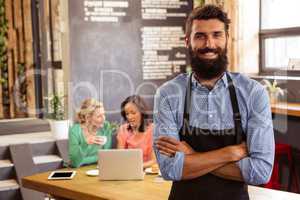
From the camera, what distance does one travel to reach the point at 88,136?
4.30 m

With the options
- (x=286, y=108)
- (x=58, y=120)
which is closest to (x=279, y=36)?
(x=286, y=108)

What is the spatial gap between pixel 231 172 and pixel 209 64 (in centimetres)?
45

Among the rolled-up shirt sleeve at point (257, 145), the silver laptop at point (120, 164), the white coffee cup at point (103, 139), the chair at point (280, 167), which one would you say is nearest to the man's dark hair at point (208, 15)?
the rolled-up shirt sleeve at point (257, 145)

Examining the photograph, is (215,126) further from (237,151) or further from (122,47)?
(122,47)

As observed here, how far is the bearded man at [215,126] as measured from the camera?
193cm

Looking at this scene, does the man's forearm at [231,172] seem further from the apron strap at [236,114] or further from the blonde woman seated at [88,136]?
the blonde woman seated at [88,136]

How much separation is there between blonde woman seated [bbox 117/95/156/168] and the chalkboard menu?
142 centimetres

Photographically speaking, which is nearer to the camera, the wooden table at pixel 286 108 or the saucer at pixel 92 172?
the saucer at pixel 92 172

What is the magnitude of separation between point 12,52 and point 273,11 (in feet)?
14.8

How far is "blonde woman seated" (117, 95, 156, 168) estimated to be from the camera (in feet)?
13.9

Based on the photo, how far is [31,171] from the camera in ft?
18.5

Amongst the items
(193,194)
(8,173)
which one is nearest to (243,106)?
(193,194)

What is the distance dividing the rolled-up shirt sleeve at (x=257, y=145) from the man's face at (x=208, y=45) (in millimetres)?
209

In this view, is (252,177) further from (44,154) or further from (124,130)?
(44,154)
